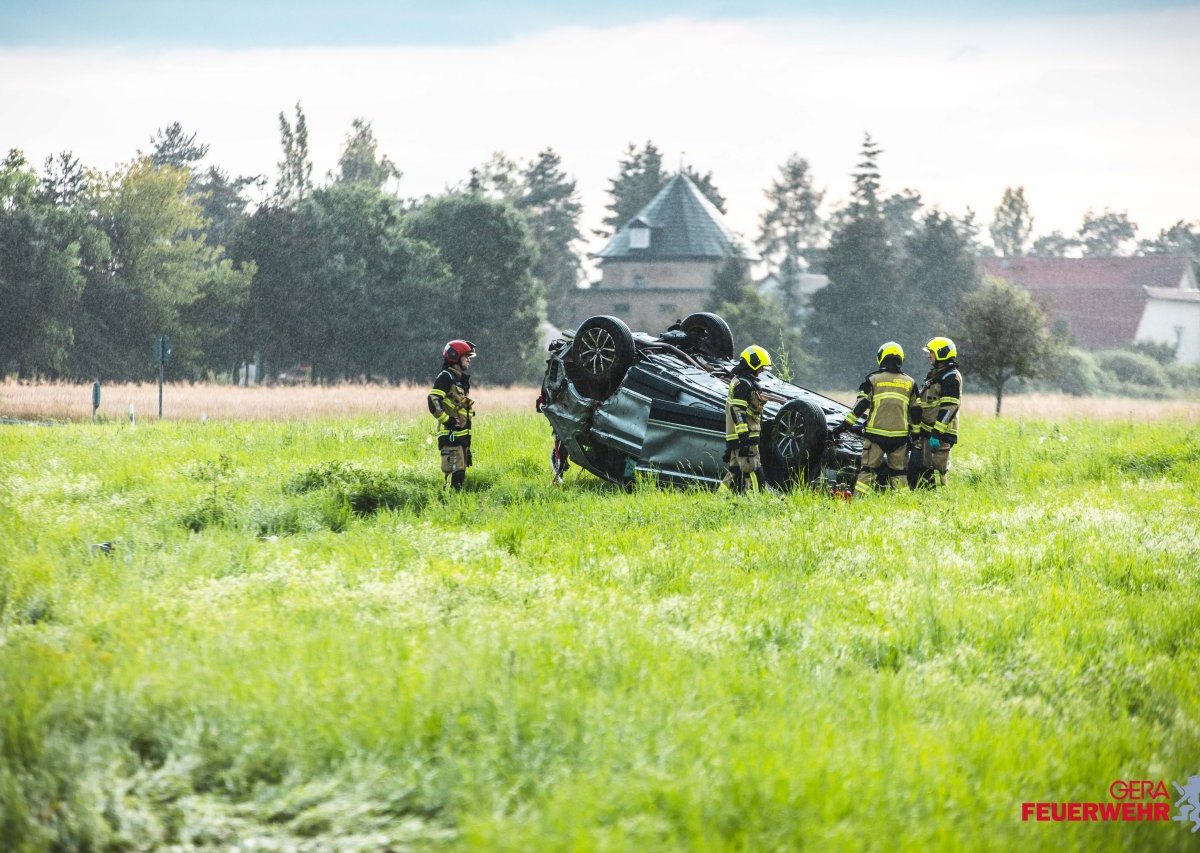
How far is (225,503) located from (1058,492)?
834 cm

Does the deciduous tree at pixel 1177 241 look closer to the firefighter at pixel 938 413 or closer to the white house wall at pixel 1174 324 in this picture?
the white house wall at pixel 1174 324

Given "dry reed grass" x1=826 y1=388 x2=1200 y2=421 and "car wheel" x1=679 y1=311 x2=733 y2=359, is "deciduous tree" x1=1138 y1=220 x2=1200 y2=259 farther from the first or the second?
"car wheel" x1=679 y1=311 x2=733 y2=359

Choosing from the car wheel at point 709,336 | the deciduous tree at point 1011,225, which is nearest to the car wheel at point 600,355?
the car wheel at point 709,336

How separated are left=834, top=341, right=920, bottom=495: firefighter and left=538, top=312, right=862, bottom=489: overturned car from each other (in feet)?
0.80

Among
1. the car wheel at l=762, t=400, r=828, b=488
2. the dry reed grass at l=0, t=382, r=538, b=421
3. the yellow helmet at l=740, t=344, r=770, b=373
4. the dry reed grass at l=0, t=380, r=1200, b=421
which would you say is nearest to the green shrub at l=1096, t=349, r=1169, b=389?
the dry reed grass at l=0, t=380, r=1200, b=421

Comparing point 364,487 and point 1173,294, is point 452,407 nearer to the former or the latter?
point 364,487

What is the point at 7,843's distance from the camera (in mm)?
4172

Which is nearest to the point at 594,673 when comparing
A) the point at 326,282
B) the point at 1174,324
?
the point at 326,282

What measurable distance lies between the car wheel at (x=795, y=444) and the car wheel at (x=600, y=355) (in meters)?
1.94

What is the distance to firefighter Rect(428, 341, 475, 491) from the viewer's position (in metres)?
13.1

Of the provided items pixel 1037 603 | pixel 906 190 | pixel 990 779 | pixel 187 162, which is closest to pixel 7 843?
pixel 990 779

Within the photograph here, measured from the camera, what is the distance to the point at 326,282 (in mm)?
49344

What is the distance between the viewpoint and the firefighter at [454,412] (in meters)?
13.1

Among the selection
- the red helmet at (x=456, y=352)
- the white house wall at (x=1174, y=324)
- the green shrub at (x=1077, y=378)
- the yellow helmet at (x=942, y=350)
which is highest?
the white house wall at (x=1174, y=324)
